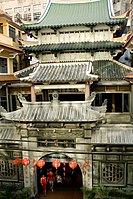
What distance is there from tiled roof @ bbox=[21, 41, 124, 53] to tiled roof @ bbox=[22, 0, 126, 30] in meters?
1.61

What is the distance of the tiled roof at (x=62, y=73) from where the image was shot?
509 inches

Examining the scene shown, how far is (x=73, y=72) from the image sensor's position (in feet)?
45.5

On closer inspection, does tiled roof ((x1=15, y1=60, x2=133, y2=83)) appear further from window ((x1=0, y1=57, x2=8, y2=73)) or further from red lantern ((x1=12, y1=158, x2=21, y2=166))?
red lantern ((x1=12, y1=158, x2=21, y2=166))

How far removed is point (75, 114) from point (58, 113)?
40.0 inches

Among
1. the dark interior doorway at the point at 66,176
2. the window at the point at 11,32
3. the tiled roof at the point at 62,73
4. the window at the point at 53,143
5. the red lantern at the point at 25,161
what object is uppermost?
the window at the point at 11,32

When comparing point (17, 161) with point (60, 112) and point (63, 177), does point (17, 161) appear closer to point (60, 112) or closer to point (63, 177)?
point (60, 112)

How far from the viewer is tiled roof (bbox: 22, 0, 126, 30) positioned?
57.5ft

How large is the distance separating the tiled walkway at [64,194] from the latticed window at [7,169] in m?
2.61

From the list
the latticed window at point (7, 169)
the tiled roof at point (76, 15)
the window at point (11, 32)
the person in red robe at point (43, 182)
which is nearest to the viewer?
the latticed window at point (7, 169)

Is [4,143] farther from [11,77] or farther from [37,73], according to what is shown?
[11,77]

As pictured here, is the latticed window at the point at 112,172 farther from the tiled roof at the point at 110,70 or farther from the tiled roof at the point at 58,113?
the tiled roof at the point at 110,70

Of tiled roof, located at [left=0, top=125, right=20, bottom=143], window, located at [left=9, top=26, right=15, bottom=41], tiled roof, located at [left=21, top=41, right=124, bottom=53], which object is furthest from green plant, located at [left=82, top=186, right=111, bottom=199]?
window, located at [left=9, top=26, right=15, bottom=41]

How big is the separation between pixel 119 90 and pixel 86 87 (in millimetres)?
3765

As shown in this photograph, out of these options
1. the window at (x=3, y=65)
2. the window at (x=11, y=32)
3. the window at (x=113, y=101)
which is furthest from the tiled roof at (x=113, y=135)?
the window at (x=11, y=32)
